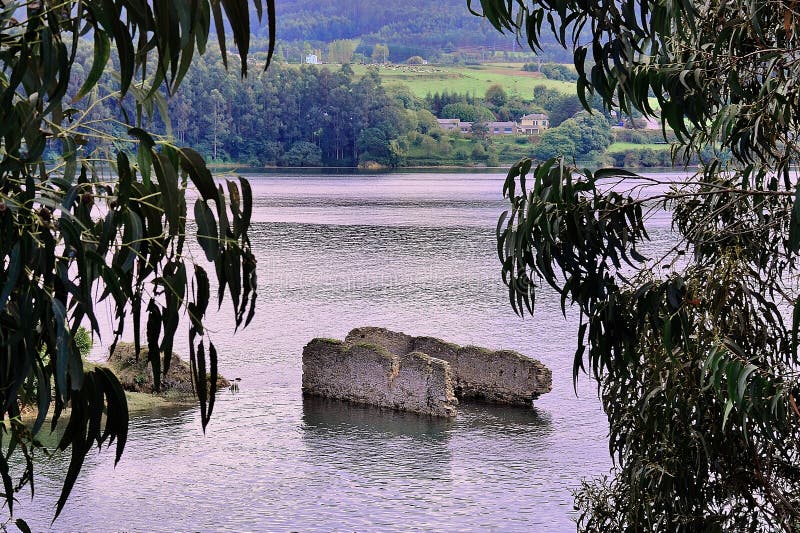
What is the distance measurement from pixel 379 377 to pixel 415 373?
1281mm

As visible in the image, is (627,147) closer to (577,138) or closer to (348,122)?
(577,138)

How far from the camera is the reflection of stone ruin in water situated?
117 feet

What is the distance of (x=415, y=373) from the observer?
35906mm

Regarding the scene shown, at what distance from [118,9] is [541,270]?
4.09 meters

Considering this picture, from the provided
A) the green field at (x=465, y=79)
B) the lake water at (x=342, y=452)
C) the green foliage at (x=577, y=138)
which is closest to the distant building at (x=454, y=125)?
the green foliage at (x=577, y=138)

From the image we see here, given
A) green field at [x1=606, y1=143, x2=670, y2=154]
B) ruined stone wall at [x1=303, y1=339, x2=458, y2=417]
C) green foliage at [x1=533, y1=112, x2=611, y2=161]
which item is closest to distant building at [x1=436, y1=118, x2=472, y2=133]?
green foliage at [x1=533, y1=112, x2=611, y2=161]

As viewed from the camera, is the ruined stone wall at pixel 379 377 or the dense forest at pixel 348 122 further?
the dense forest at pixel 348 122

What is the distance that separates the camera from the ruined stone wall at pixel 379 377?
35375mm

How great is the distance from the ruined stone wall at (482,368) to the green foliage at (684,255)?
85.6 ft

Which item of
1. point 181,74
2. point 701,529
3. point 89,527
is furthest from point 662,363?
point 89,527

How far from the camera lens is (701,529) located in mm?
9742

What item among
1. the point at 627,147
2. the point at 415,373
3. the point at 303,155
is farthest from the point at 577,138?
the point at 415,373

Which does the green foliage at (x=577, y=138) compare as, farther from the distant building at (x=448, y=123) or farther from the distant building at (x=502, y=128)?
the distant building at (x=448, y=123)

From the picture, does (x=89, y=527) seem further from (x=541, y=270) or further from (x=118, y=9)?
(x=118, y=9)
